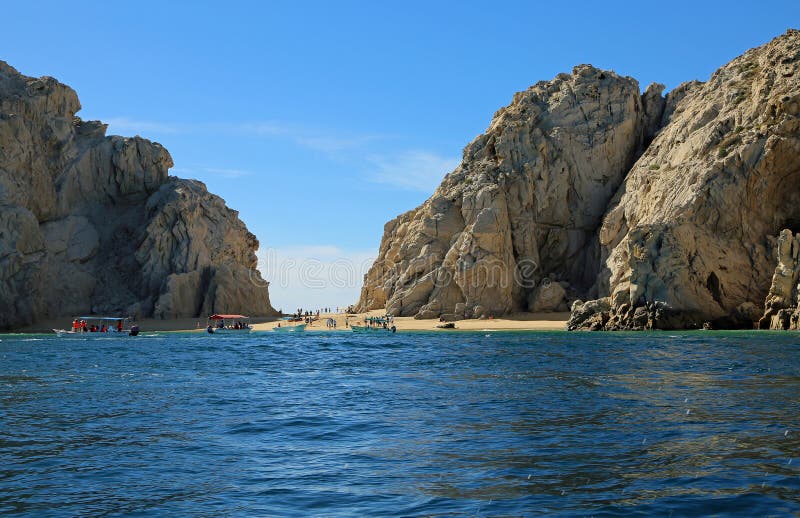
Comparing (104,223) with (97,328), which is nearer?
(97,328)

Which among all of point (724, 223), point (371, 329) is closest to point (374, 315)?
point (371, 329)

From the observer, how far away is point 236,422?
21.8 metres

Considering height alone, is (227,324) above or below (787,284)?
below

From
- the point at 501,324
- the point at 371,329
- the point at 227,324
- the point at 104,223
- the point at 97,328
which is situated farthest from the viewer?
the point at 104,223

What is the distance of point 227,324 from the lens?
326 ft

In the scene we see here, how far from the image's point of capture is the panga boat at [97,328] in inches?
3256

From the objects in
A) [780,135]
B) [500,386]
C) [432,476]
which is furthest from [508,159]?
[432,476]

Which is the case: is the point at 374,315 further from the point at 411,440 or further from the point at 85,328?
the point at 411,440

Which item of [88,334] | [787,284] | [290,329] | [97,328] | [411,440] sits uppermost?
[787,284]

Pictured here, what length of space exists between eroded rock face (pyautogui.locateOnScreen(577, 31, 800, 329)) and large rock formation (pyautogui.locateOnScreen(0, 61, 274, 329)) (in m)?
57.2

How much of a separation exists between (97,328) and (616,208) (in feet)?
213

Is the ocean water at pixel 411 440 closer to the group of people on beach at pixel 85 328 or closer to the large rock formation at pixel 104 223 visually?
the group of people on beach at pixel 85 328

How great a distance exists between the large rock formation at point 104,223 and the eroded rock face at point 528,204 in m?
25.8

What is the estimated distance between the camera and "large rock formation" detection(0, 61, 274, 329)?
97688 mm
